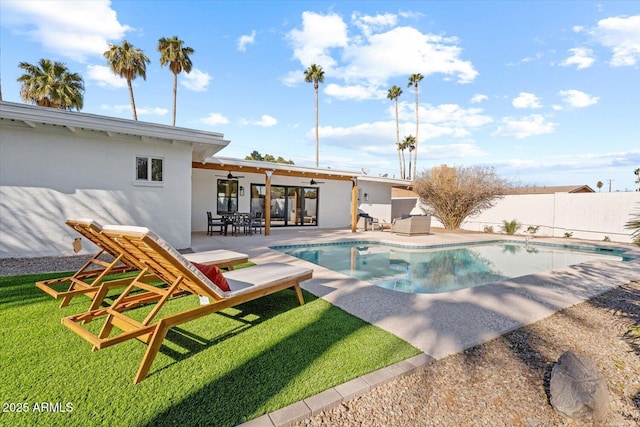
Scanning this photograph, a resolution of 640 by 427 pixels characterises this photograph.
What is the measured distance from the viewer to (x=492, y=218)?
17.1 metres

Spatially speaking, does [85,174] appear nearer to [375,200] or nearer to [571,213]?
[375,200]

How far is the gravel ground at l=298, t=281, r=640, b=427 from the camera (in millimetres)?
2242

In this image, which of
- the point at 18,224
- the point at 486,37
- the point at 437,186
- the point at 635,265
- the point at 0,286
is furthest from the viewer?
the point at 437,186

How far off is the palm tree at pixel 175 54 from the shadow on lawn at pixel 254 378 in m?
24.9

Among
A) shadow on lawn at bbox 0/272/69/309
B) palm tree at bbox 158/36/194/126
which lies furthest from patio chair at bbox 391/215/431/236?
palm tree at bbox 158/36/194/126

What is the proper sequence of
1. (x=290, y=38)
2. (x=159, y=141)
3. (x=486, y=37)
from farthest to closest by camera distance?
(x=290, y=38), (x=486, y=37), (x=159, y=141)

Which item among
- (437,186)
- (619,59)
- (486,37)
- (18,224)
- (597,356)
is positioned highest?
(486,37)

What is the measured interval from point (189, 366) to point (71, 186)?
7.51m

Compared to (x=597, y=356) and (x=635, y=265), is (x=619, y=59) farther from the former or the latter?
(x=597, y=356)

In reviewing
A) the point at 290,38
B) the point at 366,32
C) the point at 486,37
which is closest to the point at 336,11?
the point at 366,32

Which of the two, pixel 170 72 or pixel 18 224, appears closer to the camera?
pixel 18 224

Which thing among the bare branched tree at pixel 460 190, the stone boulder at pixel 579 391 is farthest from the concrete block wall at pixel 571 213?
the stone boulder at pixel 579 391

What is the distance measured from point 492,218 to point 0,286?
19168mm

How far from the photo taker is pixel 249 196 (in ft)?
49.8
